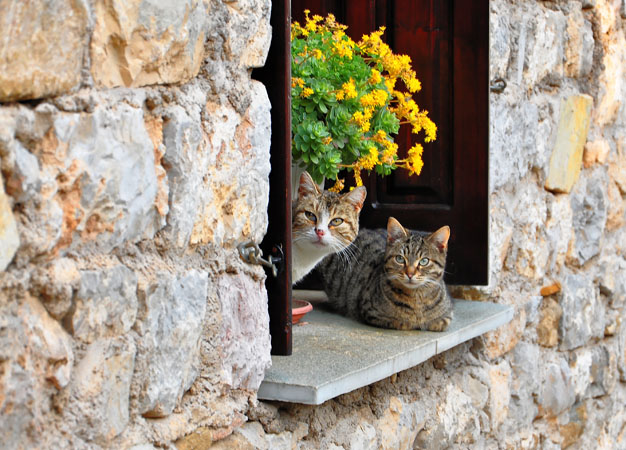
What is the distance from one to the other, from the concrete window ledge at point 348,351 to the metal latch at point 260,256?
245 millimetres

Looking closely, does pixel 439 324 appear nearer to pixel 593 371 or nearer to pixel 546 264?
pixel 546 264

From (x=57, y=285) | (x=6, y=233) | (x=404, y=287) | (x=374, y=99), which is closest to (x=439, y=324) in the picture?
(x=404, y=287)

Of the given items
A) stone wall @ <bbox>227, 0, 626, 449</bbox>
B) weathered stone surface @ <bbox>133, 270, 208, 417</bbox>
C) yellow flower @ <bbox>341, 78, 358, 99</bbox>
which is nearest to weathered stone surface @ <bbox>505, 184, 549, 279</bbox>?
stone wall @ <bbox>227, 0, 626, 449</bbox>

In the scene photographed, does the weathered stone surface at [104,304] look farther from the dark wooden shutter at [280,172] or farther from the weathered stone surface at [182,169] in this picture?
the dark wooden shutter at [280,172]

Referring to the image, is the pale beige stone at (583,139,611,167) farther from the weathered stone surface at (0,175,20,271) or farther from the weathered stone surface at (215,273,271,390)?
the weathered stone surface at (0,175,20,271)

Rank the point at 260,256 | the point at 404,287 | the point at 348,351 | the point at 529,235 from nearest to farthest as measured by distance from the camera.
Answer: the point at 260,256 → the point at 348,351 → the point at 404,287 → the point at 529,235

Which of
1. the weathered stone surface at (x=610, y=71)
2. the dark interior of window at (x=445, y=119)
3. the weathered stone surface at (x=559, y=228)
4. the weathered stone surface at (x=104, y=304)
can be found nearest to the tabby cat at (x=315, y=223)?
the dark interior of window at (x=445, y=119)

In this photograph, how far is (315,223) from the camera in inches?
99.9

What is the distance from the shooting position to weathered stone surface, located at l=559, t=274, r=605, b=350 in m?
3.48

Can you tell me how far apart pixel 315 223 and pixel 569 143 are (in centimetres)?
147

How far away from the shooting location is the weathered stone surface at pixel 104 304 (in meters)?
1.22

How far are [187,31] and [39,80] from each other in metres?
0.37

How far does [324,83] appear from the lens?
95.6 inches

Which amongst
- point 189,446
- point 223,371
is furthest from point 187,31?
point 189,446
